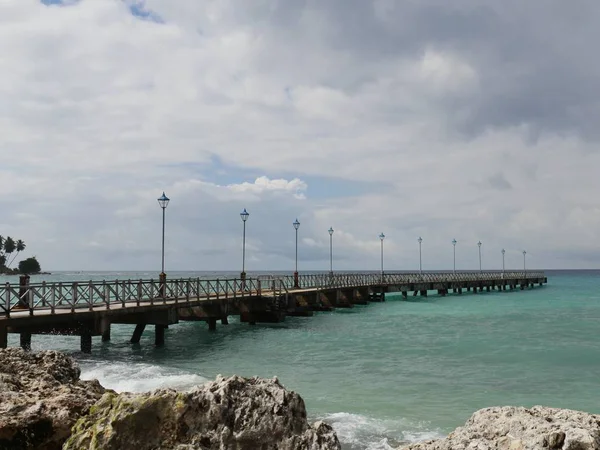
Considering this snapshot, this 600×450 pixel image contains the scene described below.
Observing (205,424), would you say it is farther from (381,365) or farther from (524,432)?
(381,365)

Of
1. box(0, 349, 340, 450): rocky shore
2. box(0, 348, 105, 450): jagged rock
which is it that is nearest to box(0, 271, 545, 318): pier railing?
box(0, 348, 105, 450): jagged rock

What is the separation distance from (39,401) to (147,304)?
19638 millimetres

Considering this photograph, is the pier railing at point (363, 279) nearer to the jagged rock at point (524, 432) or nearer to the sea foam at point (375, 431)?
the sea foam at point (375, 431)

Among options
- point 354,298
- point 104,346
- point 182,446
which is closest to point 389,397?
point 182,446

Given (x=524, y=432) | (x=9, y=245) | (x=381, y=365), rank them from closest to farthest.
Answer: (x=524, y=432)
(x=381, y=365)
(x=9, y=245)

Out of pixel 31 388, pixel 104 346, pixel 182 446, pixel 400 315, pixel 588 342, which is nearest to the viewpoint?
pixel 182 446

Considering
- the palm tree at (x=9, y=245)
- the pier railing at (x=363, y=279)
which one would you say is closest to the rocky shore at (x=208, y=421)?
the pier railing at (x=363, y=279)

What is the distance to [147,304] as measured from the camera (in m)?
25.9

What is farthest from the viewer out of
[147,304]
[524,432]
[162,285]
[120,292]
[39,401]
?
[120,292]


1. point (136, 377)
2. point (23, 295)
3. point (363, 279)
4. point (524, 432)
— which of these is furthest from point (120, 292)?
point (363, 279)

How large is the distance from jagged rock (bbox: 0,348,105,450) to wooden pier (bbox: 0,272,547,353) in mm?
11718

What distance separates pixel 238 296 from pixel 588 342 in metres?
19.8

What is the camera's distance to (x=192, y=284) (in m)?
31.9

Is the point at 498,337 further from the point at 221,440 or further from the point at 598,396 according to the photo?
the point at 221,440
